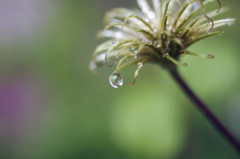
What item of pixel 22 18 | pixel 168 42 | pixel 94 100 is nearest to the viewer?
pixel 168 42

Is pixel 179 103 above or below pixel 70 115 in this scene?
below

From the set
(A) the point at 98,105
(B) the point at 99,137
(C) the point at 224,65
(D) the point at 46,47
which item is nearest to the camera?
(C) the point at 224,65

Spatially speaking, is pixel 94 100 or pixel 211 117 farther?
pixel 94 100

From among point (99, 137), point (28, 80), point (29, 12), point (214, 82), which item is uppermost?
point (29, 12)

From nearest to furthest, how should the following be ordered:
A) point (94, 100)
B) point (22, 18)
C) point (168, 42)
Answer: point (168, 42), point (94, 100), point (22, 18)

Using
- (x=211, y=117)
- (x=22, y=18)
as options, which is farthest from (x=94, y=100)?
(x=22, y=18)

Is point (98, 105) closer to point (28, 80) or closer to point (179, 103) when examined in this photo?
point (179, 103)

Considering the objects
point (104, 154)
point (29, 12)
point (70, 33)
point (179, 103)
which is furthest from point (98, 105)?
point (29, 12)

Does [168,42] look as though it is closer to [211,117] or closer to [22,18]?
[211,117]

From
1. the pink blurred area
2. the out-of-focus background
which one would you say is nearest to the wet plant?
the out-of-focus background
